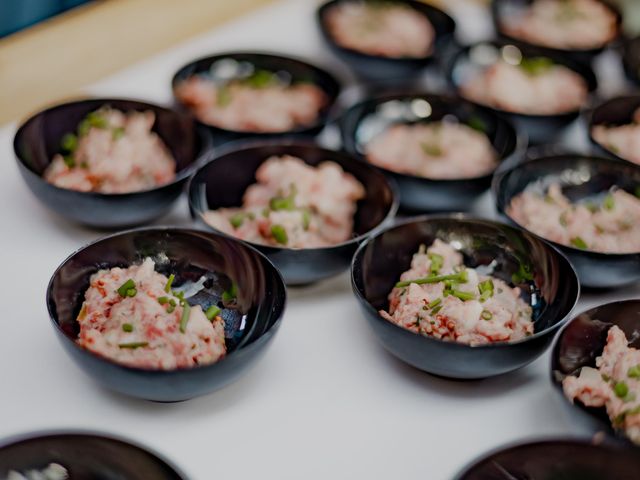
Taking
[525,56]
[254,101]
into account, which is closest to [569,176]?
[525,56]

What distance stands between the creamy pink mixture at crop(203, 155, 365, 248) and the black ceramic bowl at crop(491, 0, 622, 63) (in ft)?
4.05

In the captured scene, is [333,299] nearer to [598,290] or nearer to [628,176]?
[598,290]

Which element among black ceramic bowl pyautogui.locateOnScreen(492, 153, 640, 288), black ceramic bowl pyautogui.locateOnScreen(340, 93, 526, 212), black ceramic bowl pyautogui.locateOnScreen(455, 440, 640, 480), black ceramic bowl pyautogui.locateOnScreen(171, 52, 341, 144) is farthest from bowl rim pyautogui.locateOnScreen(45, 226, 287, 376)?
black ceramic bowl pyautogui.locateOnScreen(171, 52, 341, 144)

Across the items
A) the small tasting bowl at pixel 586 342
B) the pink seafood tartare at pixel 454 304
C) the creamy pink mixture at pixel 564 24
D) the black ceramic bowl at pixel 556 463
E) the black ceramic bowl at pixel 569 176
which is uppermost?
the black ceramic bowl at pixel 556 463

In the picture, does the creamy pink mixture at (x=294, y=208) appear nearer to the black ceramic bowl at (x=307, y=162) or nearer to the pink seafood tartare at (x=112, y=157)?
the black ceramic bowl at (x=307, y=162)

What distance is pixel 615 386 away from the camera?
177cm

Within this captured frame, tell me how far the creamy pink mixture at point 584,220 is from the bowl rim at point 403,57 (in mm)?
832

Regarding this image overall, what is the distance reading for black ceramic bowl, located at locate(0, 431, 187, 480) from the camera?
1.50m

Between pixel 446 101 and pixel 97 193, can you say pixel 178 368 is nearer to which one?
pixel 97 193

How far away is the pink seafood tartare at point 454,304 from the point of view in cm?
188

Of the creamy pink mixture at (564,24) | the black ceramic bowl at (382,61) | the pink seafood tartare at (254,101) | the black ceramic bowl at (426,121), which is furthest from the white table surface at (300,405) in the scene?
the creamy pink mixture at (564,24)

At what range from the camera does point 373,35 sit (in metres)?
3.35

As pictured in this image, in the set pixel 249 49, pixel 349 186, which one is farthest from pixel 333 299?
pixel 249 49

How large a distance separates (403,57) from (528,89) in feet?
1.48
